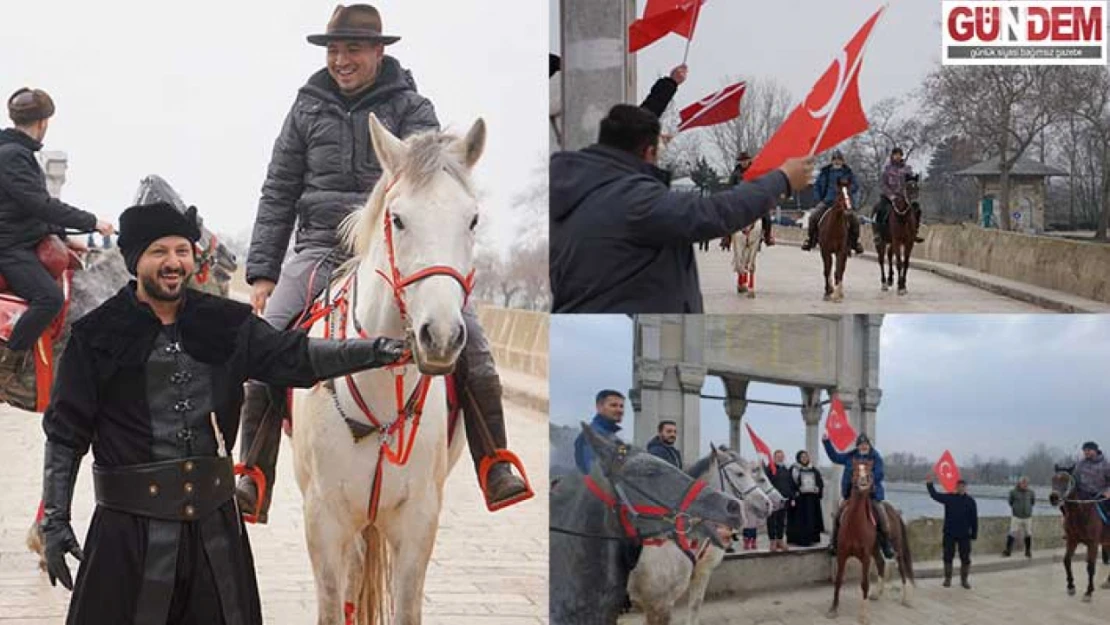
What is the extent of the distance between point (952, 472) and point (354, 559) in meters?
1.93

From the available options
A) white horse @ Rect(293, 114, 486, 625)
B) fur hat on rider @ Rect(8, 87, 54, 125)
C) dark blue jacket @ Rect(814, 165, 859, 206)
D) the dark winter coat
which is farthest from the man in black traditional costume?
dark blue jacket @ Rect(814, 165, 859, 206)

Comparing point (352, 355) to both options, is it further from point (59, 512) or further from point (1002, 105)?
point (1002, 105)

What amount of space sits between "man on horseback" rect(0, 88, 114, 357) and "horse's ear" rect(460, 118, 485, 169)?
125cm

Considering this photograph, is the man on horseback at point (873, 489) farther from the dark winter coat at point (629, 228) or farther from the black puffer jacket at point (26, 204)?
the black puffer jacket at point (26, 204)

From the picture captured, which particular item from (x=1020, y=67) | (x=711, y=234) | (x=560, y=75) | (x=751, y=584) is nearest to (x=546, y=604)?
(x=751, y=584)

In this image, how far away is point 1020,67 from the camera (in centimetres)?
606

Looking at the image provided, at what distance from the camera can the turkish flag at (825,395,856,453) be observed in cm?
614

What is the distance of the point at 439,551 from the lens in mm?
6051

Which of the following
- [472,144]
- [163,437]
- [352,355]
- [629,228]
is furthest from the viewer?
[629,228]

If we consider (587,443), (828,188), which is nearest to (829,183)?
(828,188)

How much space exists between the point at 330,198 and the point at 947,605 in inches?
92.1

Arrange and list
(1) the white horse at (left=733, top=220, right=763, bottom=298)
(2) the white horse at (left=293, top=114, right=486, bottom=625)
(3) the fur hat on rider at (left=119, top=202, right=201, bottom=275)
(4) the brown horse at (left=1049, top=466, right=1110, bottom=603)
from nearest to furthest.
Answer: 1. (2) the white horse at (left=293, top=114, right=486, bottom=625)
2. (3) the fur hat on rider at (left=119, top=202, right=201, bottom=275)
3. (1) the white horse at (left=733, top=220, right=763, bottom=298)
4. (4) the brown horse at (left=1049, top=466, right=1110, bottom=603)

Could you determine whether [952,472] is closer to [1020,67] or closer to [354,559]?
[1020,67]

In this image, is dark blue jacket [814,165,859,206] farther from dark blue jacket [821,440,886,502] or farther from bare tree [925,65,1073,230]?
dark blue jacket [821,440,886,502]
